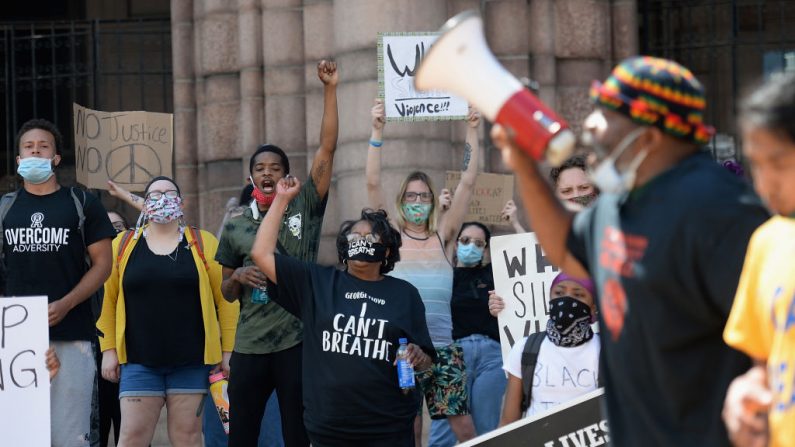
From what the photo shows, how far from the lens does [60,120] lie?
706 inches

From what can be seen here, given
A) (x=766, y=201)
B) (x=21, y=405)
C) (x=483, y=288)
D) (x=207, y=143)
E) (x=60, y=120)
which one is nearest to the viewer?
(x=766, y=201)

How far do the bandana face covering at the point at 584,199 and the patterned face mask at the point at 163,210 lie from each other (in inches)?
85.3

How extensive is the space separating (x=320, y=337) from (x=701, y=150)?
10.9 ft

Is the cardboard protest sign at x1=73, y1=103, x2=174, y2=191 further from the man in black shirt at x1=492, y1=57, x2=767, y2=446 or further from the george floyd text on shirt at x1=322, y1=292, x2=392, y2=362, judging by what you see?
the man in black shirt at x1=492, y1=57, x2=767, y2=446

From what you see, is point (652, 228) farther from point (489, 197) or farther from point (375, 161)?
point (489, 197)

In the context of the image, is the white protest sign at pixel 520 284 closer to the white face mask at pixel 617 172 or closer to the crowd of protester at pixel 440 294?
the crowd of protester at pixel 440 294

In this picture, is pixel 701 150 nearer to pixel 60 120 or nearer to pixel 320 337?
pixel 320 337

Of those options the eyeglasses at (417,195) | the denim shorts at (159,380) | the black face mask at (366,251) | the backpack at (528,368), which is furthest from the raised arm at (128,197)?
the backpack at (528,368)

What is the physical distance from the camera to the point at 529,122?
148 inches

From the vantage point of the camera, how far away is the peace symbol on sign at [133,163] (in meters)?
10.7

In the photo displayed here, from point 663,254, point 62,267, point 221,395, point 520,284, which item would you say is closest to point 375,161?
point 520,284

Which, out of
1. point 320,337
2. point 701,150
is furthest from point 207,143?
point 701,150

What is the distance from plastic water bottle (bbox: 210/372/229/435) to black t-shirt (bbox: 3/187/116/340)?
0.69 meters

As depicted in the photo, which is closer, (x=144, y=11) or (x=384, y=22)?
(x=384, y=22)
